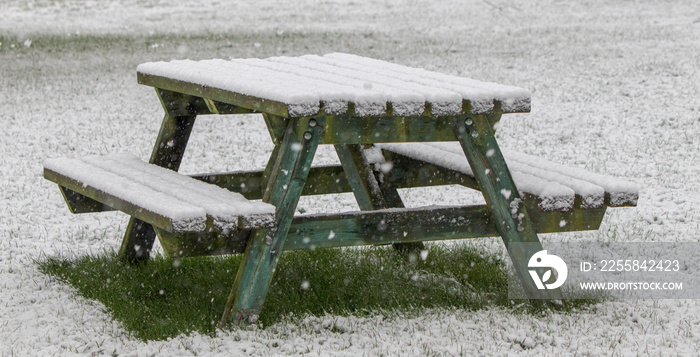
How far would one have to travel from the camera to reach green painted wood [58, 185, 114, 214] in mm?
4867

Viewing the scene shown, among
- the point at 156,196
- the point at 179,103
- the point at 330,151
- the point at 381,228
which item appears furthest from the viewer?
the point at 330,151

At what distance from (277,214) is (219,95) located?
26.1 inches

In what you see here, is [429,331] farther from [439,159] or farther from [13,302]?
[13,302]

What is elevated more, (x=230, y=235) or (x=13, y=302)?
(x=230, y=235)

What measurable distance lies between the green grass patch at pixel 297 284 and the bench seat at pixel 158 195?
0.52 meters

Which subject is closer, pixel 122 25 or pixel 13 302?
pixel 13 302

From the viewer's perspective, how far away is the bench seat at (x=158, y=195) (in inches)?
147

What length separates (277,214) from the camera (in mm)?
3936

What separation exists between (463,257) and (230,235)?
1869 mm

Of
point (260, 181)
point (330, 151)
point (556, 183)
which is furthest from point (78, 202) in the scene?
point (330, 151)

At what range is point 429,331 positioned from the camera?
421 cm

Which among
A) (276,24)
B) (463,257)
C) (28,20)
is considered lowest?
(28,20)

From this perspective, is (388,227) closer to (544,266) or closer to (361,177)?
(544,266)

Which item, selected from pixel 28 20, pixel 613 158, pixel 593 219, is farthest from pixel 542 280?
pixel 28 20
